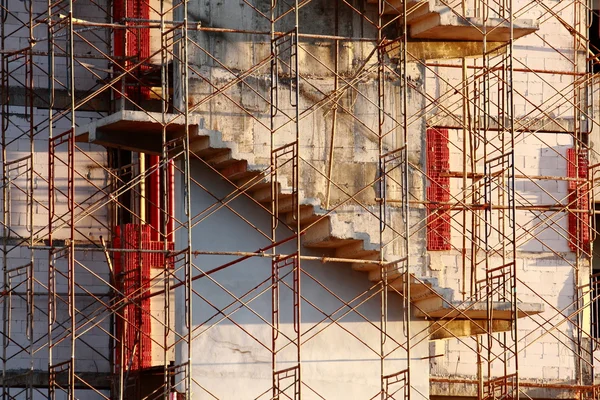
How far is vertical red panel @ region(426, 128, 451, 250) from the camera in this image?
104ft

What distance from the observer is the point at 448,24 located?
29.7 m

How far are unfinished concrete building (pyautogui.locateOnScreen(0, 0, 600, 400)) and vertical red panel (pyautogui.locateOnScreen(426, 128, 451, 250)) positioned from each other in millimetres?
56

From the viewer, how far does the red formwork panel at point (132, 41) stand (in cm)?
3025

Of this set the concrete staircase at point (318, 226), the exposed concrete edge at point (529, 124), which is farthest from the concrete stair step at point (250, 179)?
the exposed concrete edge at point (529, 124)

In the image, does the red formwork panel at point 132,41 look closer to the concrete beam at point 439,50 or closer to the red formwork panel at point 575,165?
the concrete beam at point 439,50

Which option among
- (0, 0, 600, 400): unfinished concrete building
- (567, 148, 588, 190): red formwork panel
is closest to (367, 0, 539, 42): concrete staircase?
(0, 0, 600, 400): unfinished concrete building

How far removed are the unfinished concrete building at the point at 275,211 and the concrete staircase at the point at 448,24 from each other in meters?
0.05

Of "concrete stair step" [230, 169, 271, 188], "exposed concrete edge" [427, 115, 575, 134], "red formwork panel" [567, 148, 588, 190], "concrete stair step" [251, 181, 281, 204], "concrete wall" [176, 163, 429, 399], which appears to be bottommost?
"concrete wall" [176, 163, 429, 399]

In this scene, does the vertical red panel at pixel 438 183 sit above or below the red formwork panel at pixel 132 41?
below

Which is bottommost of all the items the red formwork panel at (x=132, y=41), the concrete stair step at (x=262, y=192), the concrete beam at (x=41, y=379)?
the concrete beam at (x=41, y=379)

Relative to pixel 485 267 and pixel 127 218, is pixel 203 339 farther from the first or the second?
pixel 485 267

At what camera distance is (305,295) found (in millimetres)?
29062

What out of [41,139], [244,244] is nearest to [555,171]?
[244,244]

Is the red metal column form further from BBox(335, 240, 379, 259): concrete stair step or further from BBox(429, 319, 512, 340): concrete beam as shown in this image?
BBox(429, 319, 512, 340): concrete beam
